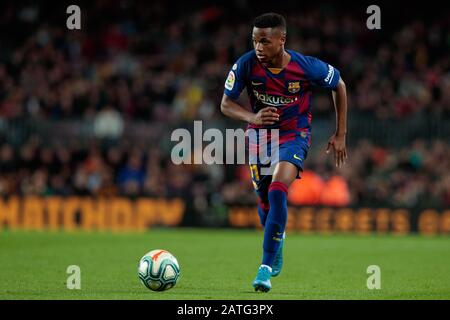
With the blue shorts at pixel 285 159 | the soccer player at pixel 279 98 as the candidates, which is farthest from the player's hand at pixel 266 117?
the blue shorts at pixel 285 159

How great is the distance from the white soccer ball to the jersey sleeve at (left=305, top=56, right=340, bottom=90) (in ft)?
7.38

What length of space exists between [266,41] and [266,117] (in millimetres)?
727

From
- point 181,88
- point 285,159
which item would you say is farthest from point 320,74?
point 181,88

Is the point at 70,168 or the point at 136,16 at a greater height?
the point at 136,16

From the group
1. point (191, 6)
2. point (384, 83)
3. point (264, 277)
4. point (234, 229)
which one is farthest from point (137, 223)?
point (264, 277)

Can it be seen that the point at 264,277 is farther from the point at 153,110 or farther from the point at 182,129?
the point at 153,110

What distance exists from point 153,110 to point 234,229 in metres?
4.32

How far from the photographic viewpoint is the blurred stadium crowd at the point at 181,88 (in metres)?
20.1

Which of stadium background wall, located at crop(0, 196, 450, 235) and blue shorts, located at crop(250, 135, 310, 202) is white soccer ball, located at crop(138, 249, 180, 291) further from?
stadium background wall, located at crop(0, 196, 450, 235)

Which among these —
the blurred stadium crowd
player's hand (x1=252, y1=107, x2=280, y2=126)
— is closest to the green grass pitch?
player's hand (x1=252, y1=107, x2=280, y2=126)

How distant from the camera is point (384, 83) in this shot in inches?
891

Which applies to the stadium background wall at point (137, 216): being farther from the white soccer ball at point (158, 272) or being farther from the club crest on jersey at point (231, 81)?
the white soccer ball at point (158, 272)

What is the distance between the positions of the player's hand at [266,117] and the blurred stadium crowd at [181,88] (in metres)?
10.9
